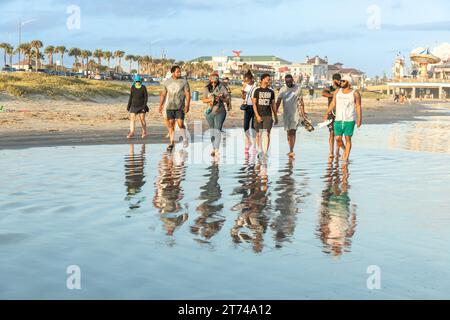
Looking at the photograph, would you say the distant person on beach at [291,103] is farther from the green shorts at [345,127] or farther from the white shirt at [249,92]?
the green shorts at [345,127]

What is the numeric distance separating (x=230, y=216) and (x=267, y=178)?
4.01m

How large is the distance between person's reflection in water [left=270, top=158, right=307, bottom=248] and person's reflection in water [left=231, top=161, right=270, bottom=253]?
0.48 feet

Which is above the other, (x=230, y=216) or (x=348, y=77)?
(x=348, y=77)

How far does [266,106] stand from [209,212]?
296 inches

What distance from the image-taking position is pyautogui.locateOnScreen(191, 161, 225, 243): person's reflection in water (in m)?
8.06

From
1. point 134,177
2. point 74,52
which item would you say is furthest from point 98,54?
point 134,177

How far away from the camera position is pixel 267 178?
12984mm

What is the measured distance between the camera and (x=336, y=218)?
29.6 feet

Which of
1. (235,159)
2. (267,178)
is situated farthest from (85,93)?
(267,178)

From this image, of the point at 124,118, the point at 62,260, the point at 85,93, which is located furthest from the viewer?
the point at 85,93

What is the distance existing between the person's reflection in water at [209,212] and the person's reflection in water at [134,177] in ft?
2.94

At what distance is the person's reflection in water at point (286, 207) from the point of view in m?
8.02

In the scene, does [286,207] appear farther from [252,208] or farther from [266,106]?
[266,106]
